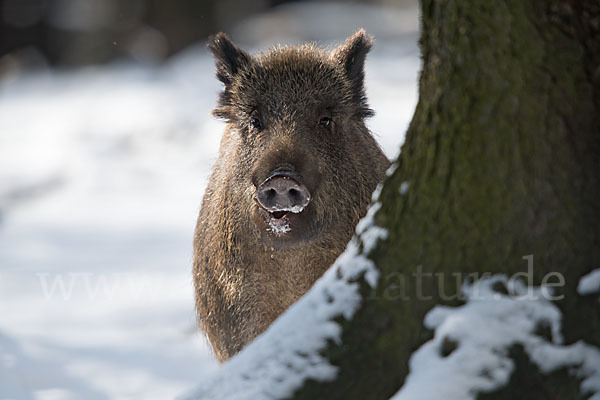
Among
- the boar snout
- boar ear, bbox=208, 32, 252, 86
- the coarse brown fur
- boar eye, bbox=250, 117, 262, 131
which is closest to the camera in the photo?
the boar snout

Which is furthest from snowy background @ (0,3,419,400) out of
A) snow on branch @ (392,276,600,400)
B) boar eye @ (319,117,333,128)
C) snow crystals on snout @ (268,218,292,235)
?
snow on branch @ (392,276,600,400)

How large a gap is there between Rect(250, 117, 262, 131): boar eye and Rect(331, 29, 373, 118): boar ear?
61cm

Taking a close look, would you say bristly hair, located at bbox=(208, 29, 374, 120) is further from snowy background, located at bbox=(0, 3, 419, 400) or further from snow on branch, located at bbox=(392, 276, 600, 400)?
snow on branch, located at bbox=(392, 276, 600, 400)

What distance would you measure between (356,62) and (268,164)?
3.49 feet

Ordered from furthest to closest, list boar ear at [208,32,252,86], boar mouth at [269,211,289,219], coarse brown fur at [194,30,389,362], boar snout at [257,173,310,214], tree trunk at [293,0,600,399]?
1. boar ear at [208,32,252,86]
2. coarse brown fur at [194,30,389,362]
3. boar mouth at [269,211,289,219]
4. boar snout at [257,173,310,214]
5. tree trunk at [293,0,600,399]

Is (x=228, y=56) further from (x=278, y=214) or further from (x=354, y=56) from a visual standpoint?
(x=278, y=214)

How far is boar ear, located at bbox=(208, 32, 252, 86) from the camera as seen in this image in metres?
4.29

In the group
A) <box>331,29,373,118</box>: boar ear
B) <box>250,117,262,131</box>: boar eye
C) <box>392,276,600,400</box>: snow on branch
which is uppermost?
<box>331,29,373,118</box>: boar ear

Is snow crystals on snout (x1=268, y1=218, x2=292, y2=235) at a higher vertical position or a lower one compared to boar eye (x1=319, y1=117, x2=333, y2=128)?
lower

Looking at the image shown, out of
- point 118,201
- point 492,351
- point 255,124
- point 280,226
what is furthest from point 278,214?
point 118,201

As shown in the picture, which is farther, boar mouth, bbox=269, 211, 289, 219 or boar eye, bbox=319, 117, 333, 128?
boar eye, bbox=319, 117, 333, 128

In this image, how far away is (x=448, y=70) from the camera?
245cm

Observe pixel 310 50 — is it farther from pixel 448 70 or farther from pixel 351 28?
pixel 351 28

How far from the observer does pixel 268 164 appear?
3.64m
